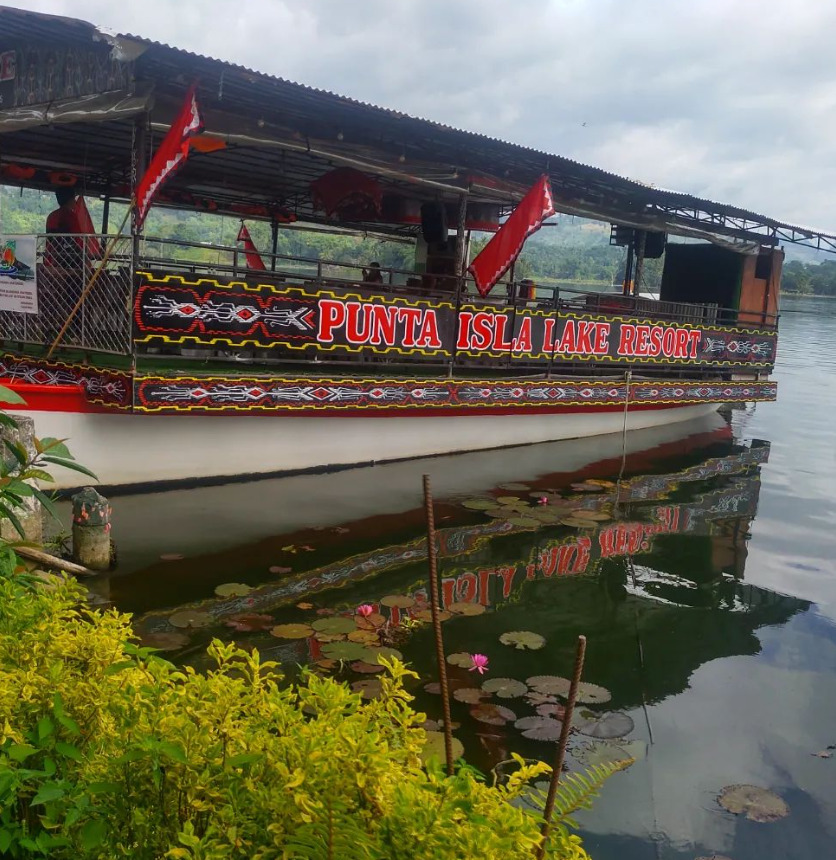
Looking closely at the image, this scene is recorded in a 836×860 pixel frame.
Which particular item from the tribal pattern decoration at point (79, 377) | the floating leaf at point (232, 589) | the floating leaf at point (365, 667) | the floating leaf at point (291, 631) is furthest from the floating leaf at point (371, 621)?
the tribal pattern decoration at point (79, 377)

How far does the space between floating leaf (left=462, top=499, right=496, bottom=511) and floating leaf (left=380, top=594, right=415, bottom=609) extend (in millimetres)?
2441

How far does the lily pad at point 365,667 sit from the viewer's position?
15.2ft

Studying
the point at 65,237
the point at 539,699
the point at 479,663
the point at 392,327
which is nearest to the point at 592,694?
the point at 539,699

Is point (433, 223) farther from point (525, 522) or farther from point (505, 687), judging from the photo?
point (505, 687)

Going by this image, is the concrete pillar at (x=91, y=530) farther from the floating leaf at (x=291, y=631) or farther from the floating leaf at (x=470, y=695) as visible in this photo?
the floating leaf at (x=470, y=695)

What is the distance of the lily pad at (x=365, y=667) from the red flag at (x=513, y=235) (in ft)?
17.7

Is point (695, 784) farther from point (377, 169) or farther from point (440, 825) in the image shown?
point (377, 169)

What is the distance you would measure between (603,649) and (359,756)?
162 inches

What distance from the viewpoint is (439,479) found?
9188mm

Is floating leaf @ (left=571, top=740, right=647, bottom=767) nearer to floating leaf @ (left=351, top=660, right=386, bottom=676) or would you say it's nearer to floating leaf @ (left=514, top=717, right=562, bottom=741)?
floating leaf @ (left=514, top=717, right=562, bottom=741)

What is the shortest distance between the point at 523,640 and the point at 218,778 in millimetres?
3856

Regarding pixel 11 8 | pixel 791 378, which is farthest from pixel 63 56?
pixel 791 378

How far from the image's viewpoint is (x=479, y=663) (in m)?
4.62

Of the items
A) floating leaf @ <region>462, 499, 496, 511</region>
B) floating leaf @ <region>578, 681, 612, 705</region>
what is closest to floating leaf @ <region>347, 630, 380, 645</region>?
floating leaf @ <region>578, 681, 612, 705</region>
